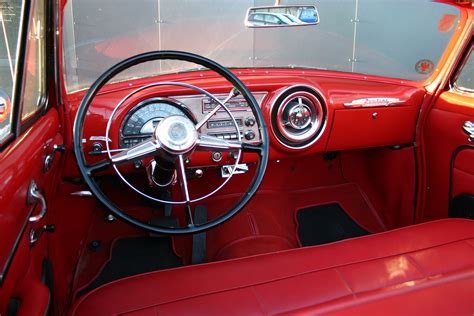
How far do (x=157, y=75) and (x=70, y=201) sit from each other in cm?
77

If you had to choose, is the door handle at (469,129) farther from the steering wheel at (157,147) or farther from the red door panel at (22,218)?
the red door panel at (22,218)

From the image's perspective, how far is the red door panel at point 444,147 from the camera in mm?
2434

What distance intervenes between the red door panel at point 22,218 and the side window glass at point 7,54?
7cm

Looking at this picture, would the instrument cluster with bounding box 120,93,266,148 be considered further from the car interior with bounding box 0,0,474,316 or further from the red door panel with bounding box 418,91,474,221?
the red door panel with bounding box 418,91,474,221

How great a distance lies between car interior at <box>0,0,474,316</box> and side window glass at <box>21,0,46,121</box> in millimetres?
13

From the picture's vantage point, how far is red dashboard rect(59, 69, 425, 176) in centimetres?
206

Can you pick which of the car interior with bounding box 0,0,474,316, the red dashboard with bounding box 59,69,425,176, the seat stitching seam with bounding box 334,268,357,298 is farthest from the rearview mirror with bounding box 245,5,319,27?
the seat stitching seam with bounding box 334,268,357,298

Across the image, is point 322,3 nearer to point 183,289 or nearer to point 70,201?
point 70,201

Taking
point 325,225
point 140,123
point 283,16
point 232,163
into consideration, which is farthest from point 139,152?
point 325,225

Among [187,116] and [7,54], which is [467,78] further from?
[7,54]

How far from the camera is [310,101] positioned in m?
2.44

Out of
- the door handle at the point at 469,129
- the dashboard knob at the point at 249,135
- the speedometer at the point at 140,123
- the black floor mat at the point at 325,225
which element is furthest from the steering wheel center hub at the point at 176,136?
the door handle at the point at 469,129

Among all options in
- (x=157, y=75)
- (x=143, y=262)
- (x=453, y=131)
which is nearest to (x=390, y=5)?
(x=453, y=131)

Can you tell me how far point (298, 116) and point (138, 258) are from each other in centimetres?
116
